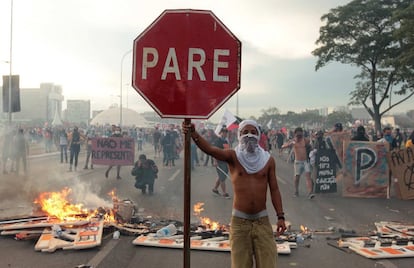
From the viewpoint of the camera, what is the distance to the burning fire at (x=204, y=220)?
6602 mm

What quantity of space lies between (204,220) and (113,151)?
7.91m

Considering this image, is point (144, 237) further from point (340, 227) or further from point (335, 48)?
point (335, 48)

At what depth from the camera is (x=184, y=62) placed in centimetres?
291

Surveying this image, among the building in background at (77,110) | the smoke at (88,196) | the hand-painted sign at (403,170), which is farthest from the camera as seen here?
the building in background at (77,110)

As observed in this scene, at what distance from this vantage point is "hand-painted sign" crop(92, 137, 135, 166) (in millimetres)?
14242

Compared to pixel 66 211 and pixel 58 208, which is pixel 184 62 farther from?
pixel 58 208

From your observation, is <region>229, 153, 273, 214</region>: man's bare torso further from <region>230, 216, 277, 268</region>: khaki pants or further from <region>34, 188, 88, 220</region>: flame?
<region>34, 188, 88, 220</region>: flame

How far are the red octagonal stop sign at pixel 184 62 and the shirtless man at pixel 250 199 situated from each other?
0.46 meters

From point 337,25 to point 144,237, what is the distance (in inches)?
939

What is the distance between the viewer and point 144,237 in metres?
5.96

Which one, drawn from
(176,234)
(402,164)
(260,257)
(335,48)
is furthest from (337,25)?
(260,257)

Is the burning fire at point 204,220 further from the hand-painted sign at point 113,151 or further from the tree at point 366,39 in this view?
the tree at point 366,39

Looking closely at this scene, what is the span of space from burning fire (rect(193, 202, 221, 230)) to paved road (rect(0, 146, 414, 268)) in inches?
6.6

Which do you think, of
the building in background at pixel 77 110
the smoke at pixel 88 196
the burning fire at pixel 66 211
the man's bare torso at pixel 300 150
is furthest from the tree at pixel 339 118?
the building in background at pixel 77 110
